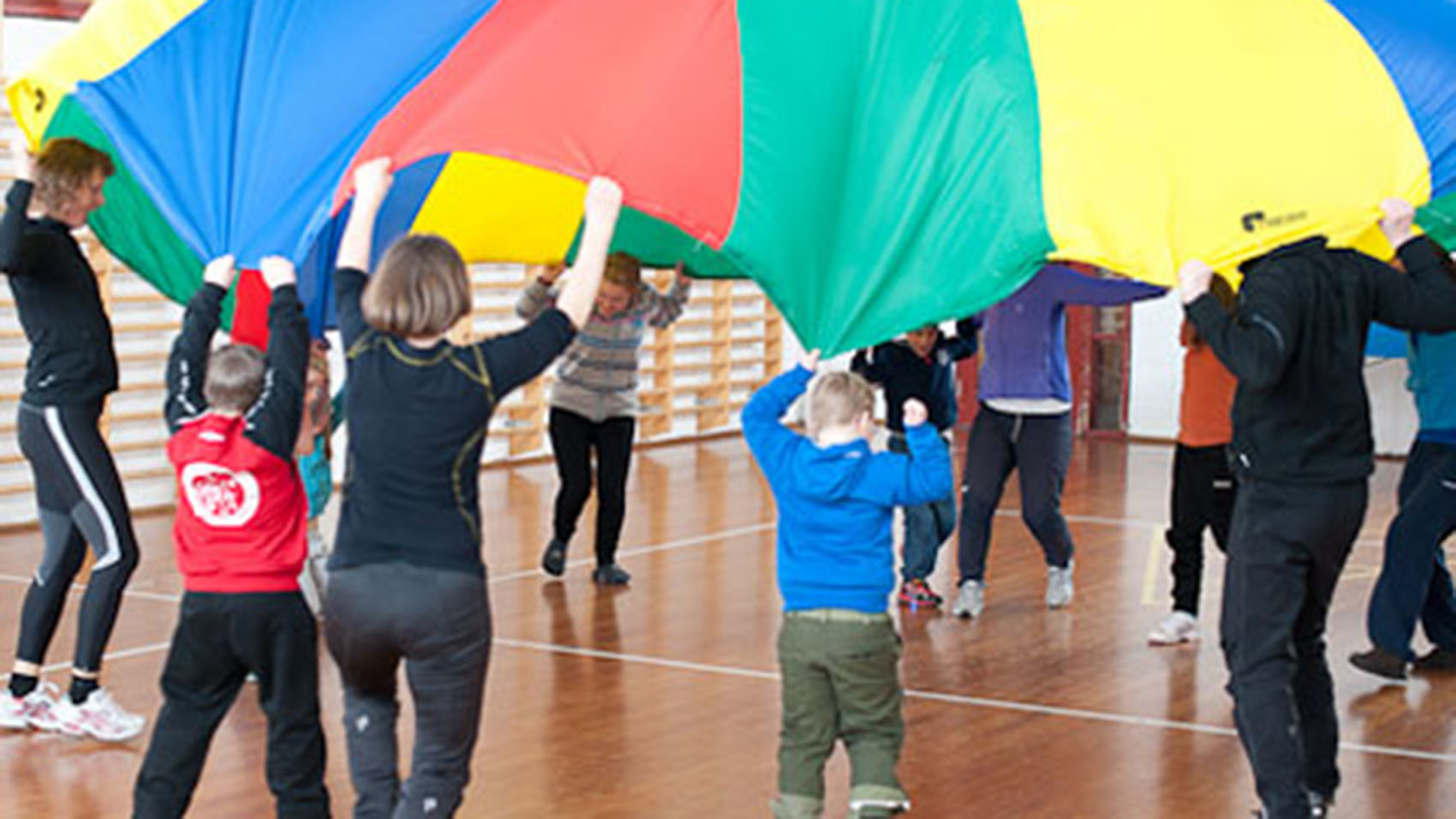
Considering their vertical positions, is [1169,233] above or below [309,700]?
above

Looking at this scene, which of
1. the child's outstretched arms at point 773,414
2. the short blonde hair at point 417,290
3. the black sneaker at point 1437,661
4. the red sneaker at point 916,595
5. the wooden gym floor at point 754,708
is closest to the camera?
the short blonde hair at point 417,290

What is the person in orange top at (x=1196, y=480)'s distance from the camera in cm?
580

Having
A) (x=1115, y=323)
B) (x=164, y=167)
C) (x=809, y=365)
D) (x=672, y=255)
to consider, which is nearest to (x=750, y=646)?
(x=672, y=255)

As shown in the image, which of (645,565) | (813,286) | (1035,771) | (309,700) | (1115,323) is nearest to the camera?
(309,700)

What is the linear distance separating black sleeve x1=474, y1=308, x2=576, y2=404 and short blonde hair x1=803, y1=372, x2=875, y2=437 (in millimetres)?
726

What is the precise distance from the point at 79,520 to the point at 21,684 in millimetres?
475

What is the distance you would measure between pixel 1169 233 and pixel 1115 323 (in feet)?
31.1

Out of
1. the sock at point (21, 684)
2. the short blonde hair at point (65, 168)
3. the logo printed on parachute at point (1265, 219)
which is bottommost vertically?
the sock at point (21, 684)

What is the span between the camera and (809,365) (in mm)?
3775

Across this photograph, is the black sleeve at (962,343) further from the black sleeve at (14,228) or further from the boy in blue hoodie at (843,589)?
the black sleeve at (14,228)

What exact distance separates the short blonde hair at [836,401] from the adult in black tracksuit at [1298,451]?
70 cm

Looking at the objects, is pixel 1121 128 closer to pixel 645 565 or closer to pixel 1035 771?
pixel 1035 771

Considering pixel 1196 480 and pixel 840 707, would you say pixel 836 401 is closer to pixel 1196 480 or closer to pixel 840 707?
pixel 840 707

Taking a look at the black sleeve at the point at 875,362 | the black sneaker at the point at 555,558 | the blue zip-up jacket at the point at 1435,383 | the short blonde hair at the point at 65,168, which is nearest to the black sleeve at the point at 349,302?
the short blonde hair at the point at 65,168
